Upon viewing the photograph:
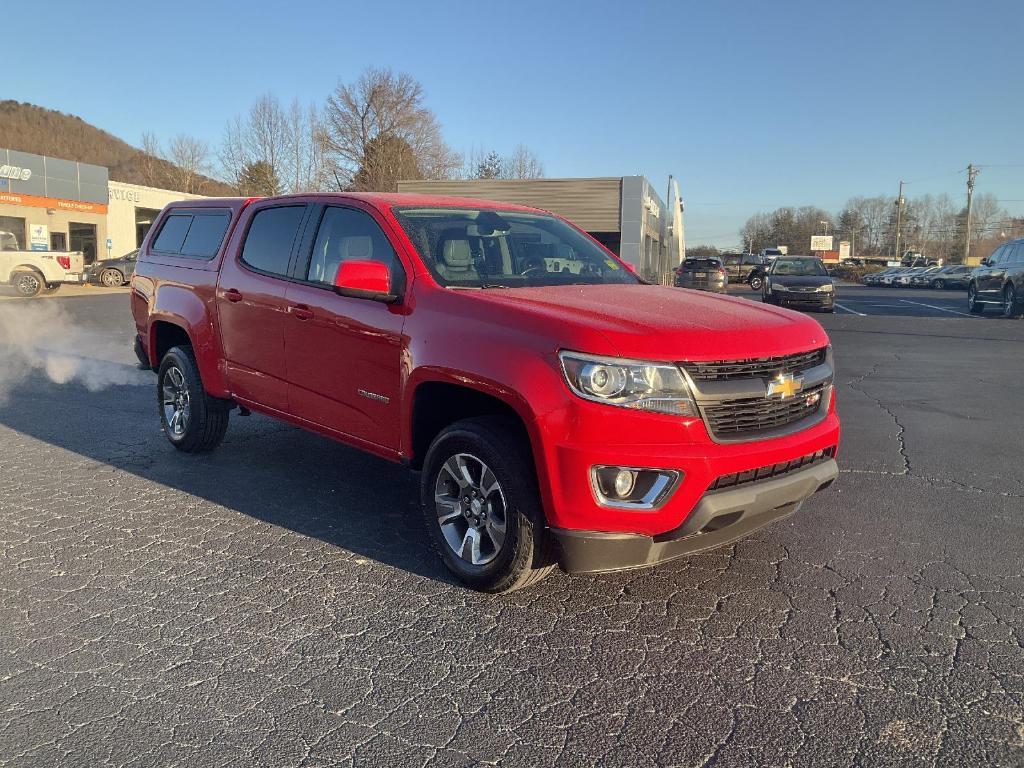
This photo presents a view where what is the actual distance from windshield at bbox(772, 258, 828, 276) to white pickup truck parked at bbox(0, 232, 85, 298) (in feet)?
72.4

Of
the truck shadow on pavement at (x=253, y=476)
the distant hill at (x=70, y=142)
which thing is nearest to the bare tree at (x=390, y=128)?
the distant hill at (x=70, y=142)

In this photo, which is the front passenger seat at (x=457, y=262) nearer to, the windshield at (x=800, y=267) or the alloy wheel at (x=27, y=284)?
the windshield at (x=800, y=267)

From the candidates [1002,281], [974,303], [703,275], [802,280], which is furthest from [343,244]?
[703,275]

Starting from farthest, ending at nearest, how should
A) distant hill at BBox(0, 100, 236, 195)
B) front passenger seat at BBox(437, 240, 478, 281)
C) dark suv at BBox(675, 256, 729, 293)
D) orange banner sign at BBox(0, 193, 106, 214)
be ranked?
distant hill at BBox(0, 100, 236, 195), orange banner sign at BBox(0, 193, 106, 214), dark suv at BBox(675, 256, 729, 293), front passenger seat at BBox(437, 240, 478, 281)

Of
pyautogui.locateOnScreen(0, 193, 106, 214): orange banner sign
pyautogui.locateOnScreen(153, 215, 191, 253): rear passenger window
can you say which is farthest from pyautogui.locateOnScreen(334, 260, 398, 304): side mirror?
pyautogui.locateOnScreen(0, 193, 106, 214): orange banner sign

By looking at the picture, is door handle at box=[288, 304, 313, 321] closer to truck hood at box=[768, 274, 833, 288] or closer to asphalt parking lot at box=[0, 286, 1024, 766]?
asphalt parking lot at box=[0, 286, 1024, 766]

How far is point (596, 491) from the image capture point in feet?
10.7

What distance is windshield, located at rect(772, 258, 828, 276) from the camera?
77.8 feet

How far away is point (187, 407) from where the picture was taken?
5.99 metres

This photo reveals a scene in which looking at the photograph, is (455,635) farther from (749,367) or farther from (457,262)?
(457,262)

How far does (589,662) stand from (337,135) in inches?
2277

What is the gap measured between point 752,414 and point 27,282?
87.5 feet

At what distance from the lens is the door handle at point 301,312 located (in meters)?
4.65

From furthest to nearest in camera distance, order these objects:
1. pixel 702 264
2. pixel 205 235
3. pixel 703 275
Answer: pixel 702 264, pixel 703 275, pixel 205 235
